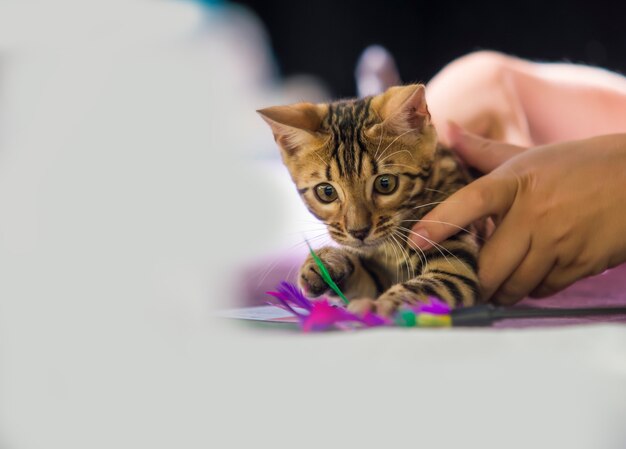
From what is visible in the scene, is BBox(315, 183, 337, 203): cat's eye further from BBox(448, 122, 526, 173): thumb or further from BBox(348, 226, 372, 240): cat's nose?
BBox(448, 122, 526, 173): thumb

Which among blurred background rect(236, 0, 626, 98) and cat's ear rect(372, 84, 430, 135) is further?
blurred background rect(236, 0, 626, 98)

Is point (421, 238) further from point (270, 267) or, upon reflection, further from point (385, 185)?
point (270, 267)

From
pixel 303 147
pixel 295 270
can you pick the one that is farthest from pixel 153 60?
pixel 295 270

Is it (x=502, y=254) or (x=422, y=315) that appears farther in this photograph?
(x=502, y=254)

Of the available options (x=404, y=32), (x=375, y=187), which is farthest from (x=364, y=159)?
(x=404, y=32)

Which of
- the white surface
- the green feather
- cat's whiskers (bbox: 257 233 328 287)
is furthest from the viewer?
cat's whiskers (bbox: 257 233 328 287)

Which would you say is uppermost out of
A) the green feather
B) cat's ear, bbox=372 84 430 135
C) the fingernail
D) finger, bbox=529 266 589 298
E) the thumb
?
cat's ear, bbox=372 84 430 135

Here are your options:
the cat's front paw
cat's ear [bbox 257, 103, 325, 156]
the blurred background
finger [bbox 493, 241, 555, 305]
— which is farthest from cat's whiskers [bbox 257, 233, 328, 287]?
the blurred background
